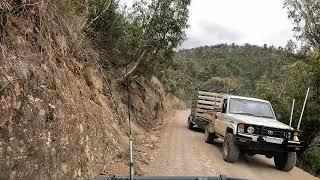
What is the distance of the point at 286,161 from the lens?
12688mm

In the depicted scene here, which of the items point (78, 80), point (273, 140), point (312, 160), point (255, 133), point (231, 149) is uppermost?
point (78, 80)

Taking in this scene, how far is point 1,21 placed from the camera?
6.99m

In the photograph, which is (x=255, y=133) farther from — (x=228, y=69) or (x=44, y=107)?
(x=228, y=69)

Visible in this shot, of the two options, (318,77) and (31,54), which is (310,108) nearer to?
(318,77)

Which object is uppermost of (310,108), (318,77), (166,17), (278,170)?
(166,17)

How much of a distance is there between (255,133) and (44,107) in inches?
263

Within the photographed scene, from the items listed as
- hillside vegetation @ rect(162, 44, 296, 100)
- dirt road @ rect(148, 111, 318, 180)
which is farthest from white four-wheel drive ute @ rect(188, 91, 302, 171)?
hillside vegetation @ rect(162, 44, 296, 100)

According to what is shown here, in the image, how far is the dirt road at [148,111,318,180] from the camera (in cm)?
1147

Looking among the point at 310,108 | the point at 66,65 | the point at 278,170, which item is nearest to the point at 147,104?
the point at 310,108

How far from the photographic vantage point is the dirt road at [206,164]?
1147cm

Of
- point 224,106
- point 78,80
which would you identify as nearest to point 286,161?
point 224,106

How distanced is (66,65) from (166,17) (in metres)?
10.5

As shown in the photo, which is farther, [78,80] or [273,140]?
[273,140]

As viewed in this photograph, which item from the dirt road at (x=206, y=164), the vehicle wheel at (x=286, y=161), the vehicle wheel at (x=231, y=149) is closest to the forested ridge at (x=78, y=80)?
the dirt road at (x=206, y=164)
